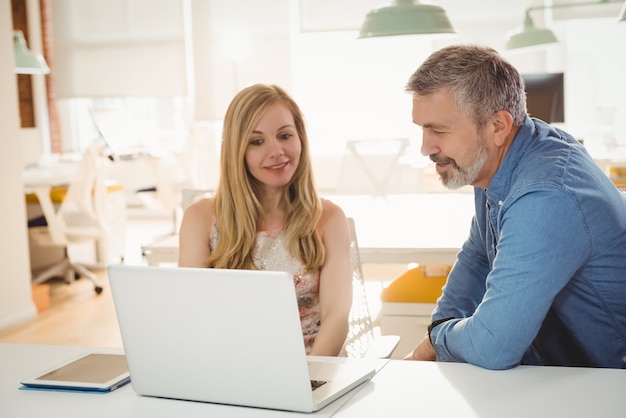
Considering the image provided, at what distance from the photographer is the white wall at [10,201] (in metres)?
4.91

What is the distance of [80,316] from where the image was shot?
5.19m

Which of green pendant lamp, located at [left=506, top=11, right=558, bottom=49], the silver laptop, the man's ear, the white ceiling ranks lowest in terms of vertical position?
the silver laptop

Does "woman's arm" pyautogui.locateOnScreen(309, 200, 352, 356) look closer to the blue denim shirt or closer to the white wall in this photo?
the blue denim shirt

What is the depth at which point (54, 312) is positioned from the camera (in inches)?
209

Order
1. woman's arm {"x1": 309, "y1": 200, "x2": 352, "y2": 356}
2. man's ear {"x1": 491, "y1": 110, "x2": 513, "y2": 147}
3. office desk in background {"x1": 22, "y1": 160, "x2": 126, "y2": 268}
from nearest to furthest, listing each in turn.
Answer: man's ear {"x1": 491, "y1": 110, "x2": 513, "y2": 147} → woman's arm {"x1": 309, "y1": 200, "x2": 352, "y2": 356} → office desk in background {"x1": 22, "y1": 160, "x2": 126, "y2": 268}

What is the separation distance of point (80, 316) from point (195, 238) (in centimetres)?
308

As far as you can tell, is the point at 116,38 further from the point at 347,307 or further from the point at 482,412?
the point at 482,412

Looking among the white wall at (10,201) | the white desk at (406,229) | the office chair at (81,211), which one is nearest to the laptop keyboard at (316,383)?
the white desk at (406,229)

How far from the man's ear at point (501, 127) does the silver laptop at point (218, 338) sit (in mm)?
594

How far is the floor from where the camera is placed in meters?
4.67

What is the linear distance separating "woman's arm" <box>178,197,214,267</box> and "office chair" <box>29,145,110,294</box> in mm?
3463

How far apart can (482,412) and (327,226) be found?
1006 mm

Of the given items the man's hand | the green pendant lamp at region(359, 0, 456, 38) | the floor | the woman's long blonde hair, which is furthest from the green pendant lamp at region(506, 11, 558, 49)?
the man's hand

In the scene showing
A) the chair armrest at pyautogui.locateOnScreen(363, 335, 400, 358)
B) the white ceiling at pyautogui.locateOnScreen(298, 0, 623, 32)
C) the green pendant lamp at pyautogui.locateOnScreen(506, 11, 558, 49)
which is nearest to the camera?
the chair armrest at pyautogui.locateOnScreen(363, 335, 400, 358)
